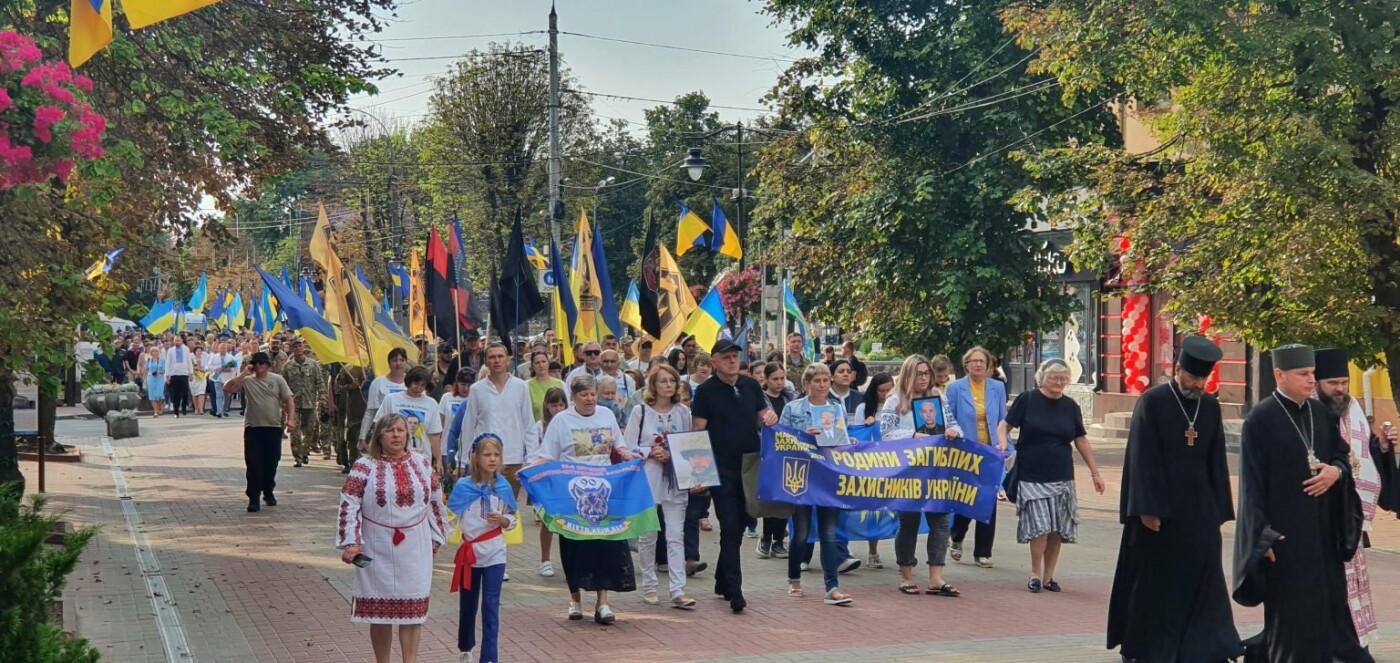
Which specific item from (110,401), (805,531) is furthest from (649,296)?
(110,401)

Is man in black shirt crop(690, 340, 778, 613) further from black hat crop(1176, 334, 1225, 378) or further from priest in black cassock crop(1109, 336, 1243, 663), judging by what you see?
black hat crop(1176, 334, 1225, 378)

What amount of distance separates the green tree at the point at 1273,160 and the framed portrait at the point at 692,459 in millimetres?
7827

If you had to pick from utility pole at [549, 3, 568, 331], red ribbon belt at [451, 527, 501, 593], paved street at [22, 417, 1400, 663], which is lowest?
paved street at [22, 417, 1400, 663]

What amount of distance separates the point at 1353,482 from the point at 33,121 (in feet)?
23.7

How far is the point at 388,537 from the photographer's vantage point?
8039mm


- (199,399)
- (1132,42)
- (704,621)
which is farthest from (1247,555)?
(199,399)

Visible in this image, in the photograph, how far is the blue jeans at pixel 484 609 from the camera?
8609 mm

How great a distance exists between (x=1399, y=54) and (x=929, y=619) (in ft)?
29.6

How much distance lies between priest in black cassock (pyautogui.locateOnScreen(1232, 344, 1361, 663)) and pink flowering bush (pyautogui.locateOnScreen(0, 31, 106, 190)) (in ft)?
21.1

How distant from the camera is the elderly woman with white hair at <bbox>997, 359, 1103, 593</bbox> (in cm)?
1170

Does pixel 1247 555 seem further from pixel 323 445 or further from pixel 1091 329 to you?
pixel 1091 329

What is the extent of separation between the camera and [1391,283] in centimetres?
1638

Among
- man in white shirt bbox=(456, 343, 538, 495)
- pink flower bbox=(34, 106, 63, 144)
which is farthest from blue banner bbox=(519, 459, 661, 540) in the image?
pink flower bbox=(34, 106, 63, 144)

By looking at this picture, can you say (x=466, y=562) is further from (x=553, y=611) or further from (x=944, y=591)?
(x=944, y=591)
